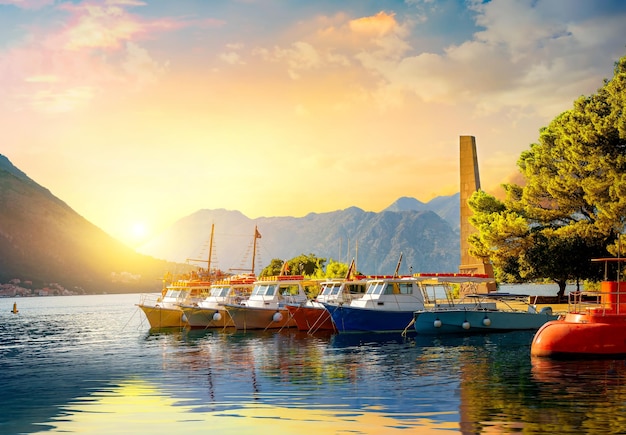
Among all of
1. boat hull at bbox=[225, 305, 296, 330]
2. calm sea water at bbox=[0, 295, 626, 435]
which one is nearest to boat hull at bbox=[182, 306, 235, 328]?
boat hull at bbox=[225, 305, 296, 330]

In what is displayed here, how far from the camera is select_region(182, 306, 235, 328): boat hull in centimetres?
5894

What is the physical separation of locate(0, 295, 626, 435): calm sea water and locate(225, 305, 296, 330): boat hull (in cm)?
1317

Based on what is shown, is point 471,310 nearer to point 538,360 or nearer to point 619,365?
point 538,360

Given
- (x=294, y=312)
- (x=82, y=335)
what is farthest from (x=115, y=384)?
(x=82, y=335)

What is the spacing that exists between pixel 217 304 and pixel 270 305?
6.46 metres

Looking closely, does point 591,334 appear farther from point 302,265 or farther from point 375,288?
point 302,265

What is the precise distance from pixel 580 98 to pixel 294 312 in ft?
97.5

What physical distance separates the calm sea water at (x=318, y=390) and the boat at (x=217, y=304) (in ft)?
57.1

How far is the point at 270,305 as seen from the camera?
56.0m

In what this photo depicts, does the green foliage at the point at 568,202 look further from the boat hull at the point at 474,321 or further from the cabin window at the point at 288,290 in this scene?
the cabin window at the point at 288,290

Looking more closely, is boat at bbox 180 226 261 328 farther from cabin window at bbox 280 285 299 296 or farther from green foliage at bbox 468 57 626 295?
green foliage at bbox 468 57 626 295

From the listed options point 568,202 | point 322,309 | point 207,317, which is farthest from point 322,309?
point 568,202

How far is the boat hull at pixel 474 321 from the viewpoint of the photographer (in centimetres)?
4494

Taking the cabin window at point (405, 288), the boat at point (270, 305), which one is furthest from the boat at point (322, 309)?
the cabin window at point (405, 288)
